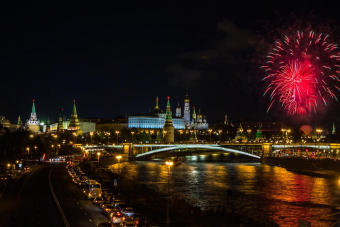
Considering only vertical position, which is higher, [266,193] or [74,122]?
[74,122]

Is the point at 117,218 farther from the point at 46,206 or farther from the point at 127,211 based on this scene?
the point at 46,206

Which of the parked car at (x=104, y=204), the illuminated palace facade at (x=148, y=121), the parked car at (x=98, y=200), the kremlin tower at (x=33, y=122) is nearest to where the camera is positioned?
the parked car at (x=104, y=204)

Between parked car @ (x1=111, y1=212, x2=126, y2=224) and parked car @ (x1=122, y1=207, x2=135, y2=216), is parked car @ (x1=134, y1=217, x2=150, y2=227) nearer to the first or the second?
parked car @ (x1=111, y1=212, x2=126, y2=224)

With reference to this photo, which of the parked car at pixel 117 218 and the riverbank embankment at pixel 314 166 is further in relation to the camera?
the riverbank embankment at pixel 314 166

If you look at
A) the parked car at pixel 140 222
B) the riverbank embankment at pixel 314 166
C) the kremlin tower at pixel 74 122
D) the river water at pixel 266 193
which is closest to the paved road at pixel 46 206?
the parked car at pixel 140 222

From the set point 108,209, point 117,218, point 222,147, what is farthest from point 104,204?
point 222,147

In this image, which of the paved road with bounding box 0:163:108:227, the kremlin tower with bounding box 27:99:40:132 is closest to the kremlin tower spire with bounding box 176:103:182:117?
the kremlin tower with bounding box 27:99:40:132

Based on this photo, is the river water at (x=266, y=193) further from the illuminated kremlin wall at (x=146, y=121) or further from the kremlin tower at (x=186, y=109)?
the kremlin tower at (x=186, y=109)
